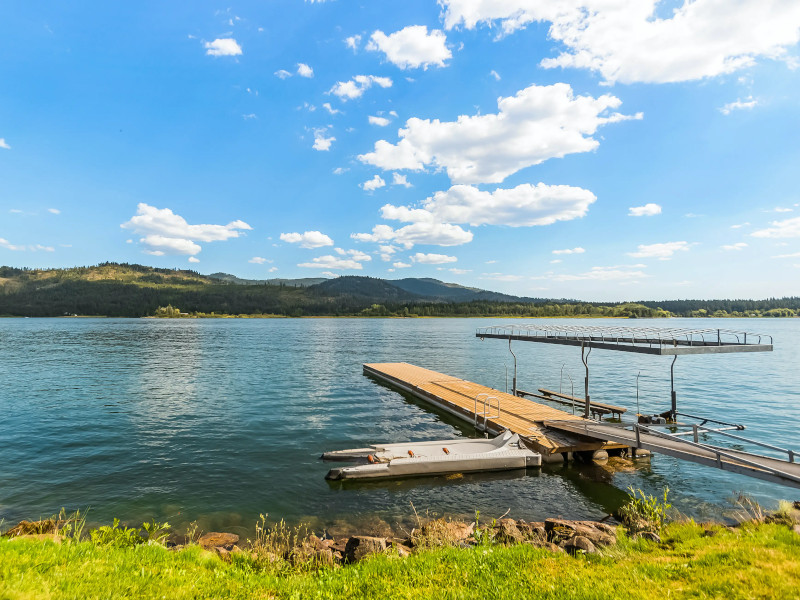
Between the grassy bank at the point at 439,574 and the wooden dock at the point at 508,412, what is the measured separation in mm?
10640

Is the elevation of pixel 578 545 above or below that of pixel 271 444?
above

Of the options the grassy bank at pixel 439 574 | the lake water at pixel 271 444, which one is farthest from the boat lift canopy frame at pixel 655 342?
the grassy bank at pixel 439 574

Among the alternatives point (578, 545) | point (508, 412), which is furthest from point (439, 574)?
point (508, 412)

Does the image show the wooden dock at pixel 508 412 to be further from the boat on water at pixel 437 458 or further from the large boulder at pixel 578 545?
the large boulder at pixel 578 545

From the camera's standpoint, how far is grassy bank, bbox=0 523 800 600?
605 cm

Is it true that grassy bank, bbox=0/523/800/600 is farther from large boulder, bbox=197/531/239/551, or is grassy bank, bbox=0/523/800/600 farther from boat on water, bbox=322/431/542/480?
boat on water, bbox=322/431/542/480

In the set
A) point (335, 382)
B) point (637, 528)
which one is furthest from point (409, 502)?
point (335, 382)

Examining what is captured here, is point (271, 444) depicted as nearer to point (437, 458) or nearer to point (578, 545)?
point (437, 458)

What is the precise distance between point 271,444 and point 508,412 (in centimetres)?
1367

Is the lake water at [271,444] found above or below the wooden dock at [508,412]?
below

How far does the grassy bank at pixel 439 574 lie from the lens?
19.9ft

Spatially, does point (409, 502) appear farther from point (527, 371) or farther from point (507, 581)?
point (527, 371)

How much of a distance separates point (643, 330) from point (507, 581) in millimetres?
22843

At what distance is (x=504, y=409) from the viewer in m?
25.3
